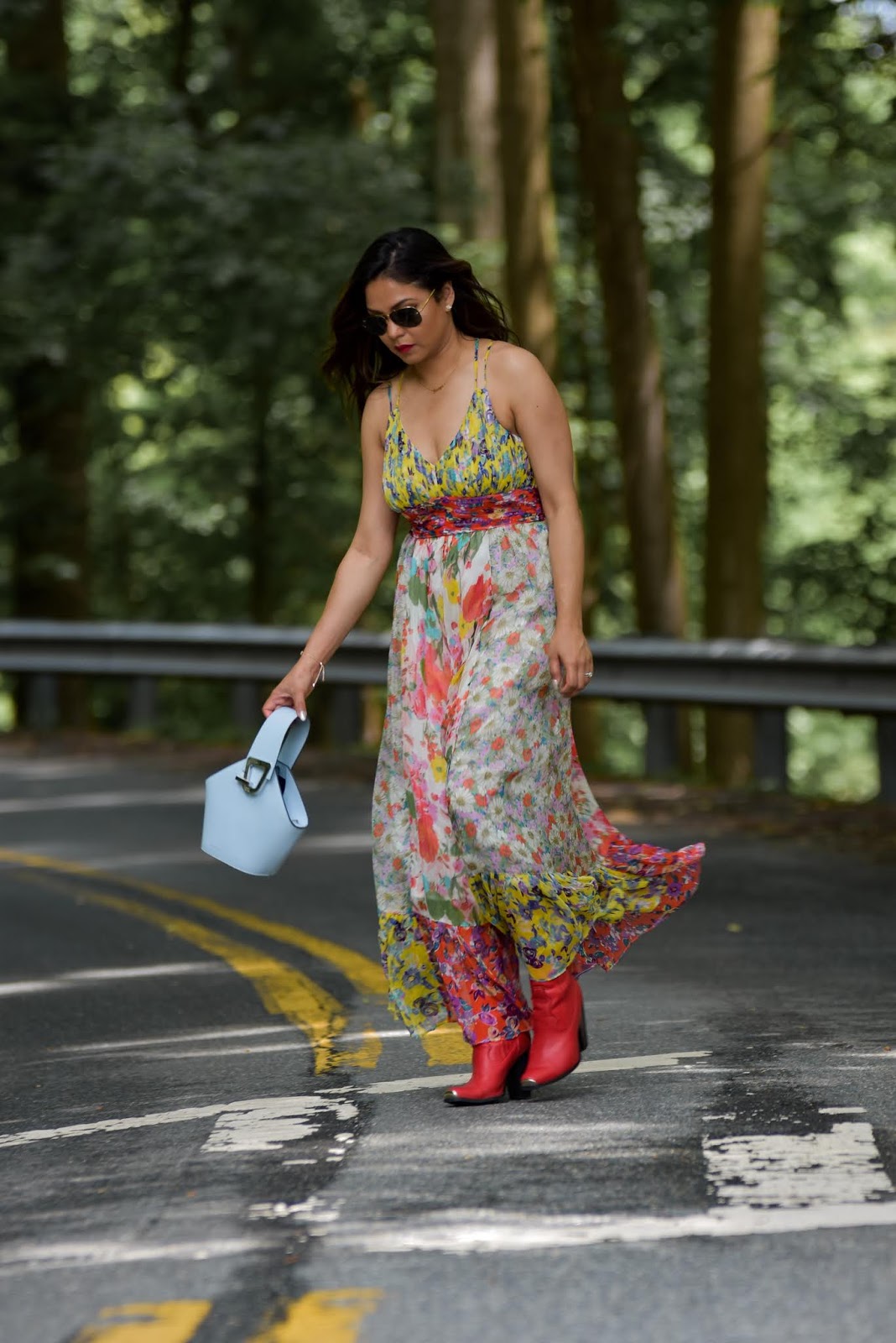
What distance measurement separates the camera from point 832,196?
26062mm

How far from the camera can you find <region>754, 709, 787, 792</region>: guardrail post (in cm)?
1303

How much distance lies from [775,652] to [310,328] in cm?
834

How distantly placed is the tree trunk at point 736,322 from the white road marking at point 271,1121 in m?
13.5

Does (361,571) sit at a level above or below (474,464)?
below

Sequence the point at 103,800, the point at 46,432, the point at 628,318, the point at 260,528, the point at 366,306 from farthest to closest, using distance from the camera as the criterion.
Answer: the point at 260,528, the point at 46,432, the point at 628,318, the point at 103,800, the point at 366,306

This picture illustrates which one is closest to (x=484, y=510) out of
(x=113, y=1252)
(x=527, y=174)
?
(x=113, y=1252)

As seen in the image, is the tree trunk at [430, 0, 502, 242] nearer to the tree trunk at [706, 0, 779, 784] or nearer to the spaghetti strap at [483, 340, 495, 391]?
the tree trunk at [706, 0, 779, 784]

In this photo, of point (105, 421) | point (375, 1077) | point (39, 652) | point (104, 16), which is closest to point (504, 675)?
point (375, 1077)

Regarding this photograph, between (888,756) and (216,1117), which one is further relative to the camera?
(888,756)

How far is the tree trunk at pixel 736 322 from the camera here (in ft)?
62.2

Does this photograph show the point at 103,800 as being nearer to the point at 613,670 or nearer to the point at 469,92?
the point at 613,670

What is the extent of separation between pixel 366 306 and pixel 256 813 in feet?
4.11

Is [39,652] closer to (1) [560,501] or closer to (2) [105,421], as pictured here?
(2) [105,421]

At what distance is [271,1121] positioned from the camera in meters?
5.28
